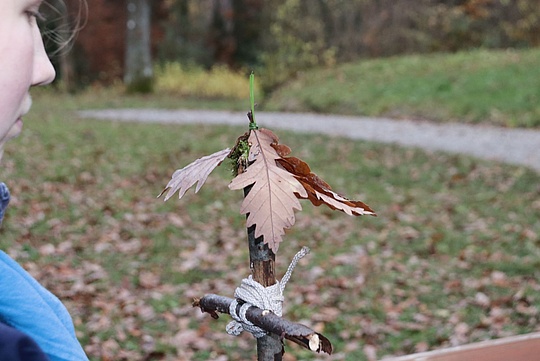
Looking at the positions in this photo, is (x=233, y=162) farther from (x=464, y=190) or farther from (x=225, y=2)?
(x=225, y=2)

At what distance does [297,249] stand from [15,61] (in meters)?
5.11

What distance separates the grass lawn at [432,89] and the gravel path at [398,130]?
0.52 m

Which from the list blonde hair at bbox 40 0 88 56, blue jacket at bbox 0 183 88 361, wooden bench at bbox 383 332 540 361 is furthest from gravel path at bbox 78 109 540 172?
blue jacket at bbox 0 183 88 361

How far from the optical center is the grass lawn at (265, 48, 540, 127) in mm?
12375

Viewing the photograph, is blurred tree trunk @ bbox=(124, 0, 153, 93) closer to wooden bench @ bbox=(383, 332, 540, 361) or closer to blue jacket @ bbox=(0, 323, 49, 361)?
wooden bench @ bbox=(383, 332, 540, 361)

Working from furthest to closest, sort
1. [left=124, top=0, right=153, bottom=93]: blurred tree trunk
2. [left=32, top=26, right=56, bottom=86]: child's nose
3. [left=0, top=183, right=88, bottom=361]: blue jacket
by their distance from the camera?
[left=124, top=0, right=153, bottom=93]: blurred tree trunk
[left=0, top=183, right=88, bottom=361]: blue jacket
[left=32, top=26, right=56, bottom=86]: child's nose

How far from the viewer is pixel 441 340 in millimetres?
4105

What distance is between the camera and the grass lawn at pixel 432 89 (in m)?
12.4

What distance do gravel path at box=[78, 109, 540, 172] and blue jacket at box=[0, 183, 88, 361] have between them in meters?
8.28

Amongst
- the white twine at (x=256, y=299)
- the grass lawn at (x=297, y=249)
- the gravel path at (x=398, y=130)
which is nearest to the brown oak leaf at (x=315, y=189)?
the white twine at (x=256, y=299)

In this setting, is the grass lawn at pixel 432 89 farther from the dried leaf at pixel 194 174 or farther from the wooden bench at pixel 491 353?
the dried leaf at pixel 194 174

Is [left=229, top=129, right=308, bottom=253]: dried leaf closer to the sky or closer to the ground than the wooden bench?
closer to the sky

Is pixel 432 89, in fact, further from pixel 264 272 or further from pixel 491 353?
pixel 264 272

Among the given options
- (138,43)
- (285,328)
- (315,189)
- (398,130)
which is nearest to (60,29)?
(315,189)
